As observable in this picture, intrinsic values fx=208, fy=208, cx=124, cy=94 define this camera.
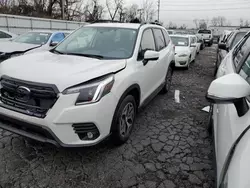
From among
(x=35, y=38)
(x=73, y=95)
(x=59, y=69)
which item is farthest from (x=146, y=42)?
(x=35, y=38)

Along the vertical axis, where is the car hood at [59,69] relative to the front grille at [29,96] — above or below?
above

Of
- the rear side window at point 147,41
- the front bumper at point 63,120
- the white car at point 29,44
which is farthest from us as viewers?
the white car at point 29,44

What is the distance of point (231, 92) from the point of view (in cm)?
145

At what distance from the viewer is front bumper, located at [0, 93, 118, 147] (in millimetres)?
2250

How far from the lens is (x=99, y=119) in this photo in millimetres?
2412

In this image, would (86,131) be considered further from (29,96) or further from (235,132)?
(235,132)

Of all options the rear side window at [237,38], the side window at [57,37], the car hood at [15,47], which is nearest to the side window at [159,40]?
the rear side window at [237,38]

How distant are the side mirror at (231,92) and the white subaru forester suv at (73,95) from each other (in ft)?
4.19

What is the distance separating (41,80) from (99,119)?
2.55 ft

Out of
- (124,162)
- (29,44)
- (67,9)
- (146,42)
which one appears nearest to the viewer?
(124,162)

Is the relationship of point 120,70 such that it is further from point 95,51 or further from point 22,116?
point 22,116

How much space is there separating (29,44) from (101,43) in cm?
526

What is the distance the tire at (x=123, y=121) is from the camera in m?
2.74

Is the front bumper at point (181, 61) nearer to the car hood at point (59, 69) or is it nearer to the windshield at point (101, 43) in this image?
the windshield at point (101, 43)
